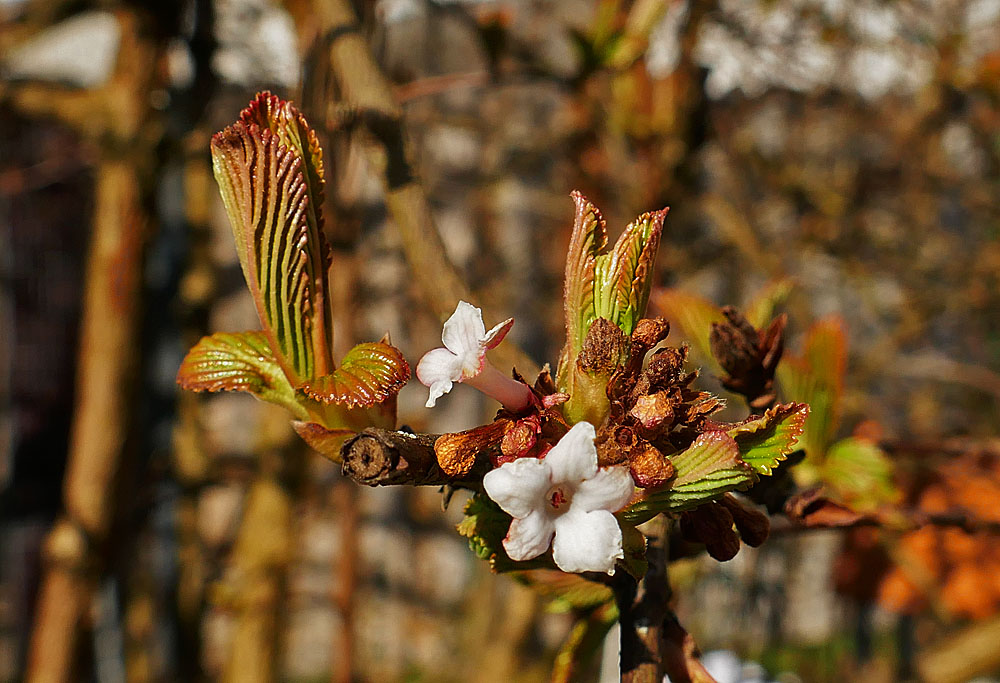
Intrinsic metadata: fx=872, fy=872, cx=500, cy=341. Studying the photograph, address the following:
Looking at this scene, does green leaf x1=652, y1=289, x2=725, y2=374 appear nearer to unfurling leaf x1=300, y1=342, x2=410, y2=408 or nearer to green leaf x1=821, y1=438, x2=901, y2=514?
green leaf x1=821, y1=438, x2=901, y2=514

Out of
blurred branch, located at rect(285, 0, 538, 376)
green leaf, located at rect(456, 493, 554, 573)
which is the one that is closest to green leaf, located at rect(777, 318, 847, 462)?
blurred branch, located at rect(285, 0, 538, 376)

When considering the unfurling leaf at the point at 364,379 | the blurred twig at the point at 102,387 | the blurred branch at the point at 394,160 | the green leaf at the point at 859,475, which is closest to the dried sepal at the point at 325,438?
the unfurling leaf at the point at 364,379

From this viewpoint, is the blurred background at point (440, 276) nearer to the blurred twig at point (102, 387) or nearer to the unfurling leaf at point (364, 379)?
the blurred twig at point (102, 387)

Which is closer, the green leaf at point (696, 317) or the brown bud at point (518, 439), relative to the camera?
the brown bud at point (518, 439)

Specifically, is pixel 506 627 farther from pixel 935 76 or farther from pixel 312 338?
pixel 935 76

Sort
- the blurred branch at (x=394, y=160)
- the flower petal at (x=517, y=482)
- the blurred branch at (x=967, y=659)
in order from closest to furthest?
1. the flower petal at (x=517, y=482)
2. the blurred branch at (x=394, y=160)
3. the blurred branch at (x=967, y=659)
